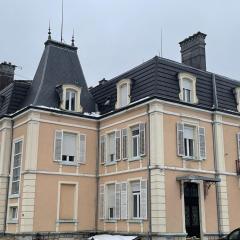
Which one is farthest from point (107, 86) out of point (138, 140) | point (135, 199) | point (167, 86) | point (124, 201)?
point (135, 199)

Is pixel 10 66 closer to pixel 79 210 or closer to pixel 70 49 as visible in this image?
pixel 70 49

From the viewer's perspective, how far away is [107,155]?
23.9 metres

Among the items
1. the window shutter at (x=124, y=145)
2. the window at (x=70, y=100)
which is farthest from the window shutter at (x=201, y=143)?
the window at (x=70, y=100)

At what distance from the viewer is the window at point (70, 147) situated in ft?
75.4

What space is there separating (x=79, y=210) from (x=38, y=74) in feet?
28.9

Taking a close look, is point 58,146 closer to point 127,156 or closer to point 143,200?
point 127,156

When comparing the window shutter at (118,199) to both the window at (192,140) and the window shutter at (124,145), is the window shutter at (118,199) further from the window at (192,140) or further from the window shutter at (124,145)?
the window at (192,140)

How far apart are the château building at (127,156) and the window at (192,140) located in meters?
0.05

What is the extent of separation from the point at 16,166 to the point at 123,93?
7.30 m

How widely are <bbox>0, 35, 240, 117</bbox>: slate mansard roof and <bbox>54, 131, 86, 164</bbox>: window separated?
184 cm

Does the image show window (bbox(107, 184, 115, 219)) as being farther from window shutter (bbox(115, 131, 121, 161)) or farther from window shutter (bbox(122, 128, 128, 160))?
window shutter (bbox(122, 128, 128, 160))

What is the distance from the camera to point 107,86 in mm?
26891

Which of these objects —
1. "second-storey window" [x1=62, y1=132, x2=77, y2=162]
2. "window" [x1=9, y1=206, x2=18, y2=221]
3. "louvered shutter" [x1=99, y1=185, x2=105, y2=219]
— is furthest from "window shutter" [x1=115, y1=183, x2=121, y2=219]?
"window" [x1=9, y1=206, x2=18, y2=221]

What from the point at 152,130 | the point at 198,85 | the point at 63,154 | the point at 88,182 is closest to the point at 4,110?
the point at 63,154
